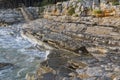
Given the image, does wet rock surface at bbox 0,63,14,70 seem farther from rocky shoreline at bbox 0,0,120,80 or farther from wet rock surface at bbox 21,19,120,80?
wet rock surface at bbox 21,19,120,80

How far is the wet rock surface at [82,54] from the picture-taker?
13039mm

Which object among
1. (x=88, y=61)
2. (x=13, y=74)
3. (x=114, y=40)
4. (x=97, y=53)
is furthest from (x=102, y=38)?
(x=13, y=74)

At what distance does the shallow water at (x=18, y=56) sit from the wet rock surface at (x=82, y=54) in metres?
1.21

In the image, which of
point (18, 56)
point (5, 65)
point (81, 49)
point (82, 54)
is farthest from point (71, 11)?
point (5, 65)

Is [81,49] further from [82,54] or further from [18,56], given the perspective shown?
[18,56]

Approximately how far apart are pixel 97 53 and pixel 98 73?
207 inches

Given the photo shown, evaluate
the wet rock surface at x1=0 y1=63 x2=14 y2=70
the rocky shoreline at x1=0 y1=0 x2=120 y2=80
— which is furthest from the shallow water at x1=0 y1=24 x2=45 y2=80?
the rocky shoreline at x1=0 y1=0 x2=120 y2=80

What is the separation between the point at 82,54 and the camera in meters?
18.5

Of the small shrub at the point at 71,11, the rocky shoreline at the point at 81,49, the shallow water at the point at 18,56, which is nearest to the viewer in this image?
the rocky shoreline at the point at 81,49

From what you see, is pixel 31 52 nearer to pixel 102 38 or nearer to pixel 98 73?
pixel 102 38

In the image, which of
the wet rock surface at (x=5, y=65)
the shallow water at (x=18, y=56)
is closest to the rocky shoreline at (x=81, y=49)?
the shallow water at (x=18, y=56)

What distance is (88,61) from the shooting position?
A: 15.5m

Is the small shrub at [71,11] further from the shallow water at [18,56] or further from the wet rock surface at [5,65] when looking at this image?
the wet rock surface at [5,65]

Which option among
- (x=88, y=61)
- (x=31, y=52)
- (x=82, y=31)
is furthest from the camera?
(x=82, y=31)
